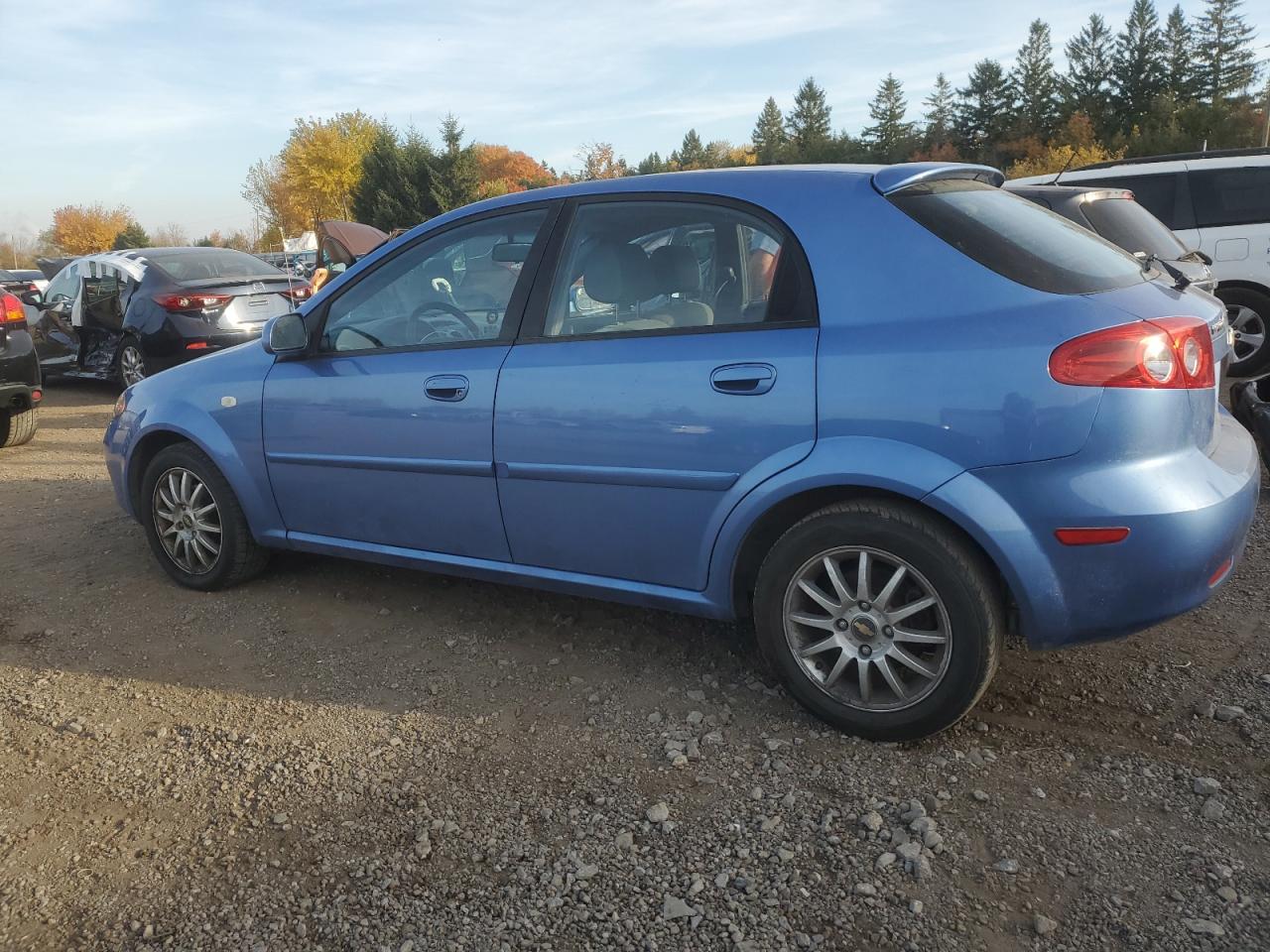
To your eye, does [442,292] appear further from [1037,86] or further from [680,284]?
[1037,86]

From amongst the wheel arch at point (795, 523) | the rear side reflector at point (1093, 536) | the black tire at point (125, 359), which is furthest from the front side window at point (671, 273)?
the black tire at point (125, 359)

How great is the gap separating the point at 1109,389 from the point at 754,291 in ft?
3.49

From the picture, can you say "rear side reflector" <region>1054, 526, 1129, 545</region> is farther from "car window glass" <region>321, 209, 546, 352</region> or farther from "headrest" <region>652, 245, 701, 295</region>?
"car window glass" <region>321, 209, 546, 352</region>

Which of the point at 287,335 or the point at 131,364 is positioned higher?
the point at 287,335

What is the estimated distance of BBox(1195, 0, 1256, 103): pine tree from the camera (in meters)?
62.5

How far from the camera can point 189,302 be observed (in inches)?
373

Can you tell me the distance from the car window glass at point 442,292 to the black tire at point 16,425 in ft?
17.9

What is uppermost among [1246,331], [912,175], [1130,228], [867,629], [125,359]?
[912,175]

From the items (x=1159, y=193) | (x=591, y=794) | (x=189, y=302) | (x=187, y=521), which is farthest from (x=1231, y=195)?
(x=189, y=302)

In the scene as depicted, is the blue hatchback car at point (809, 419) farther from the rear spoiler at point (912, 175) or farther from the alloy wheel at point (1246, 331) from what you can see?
the alloy wheel at point (1246, 331)

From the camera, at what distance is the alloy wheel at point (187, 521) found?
4480 millimetres

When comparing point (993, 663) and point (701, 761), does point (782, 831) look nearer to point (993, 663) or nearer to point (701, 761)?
point (701, 761)

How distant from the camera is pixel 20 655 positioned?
399 centimetres

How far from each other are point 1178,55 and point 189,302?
72.4 m
